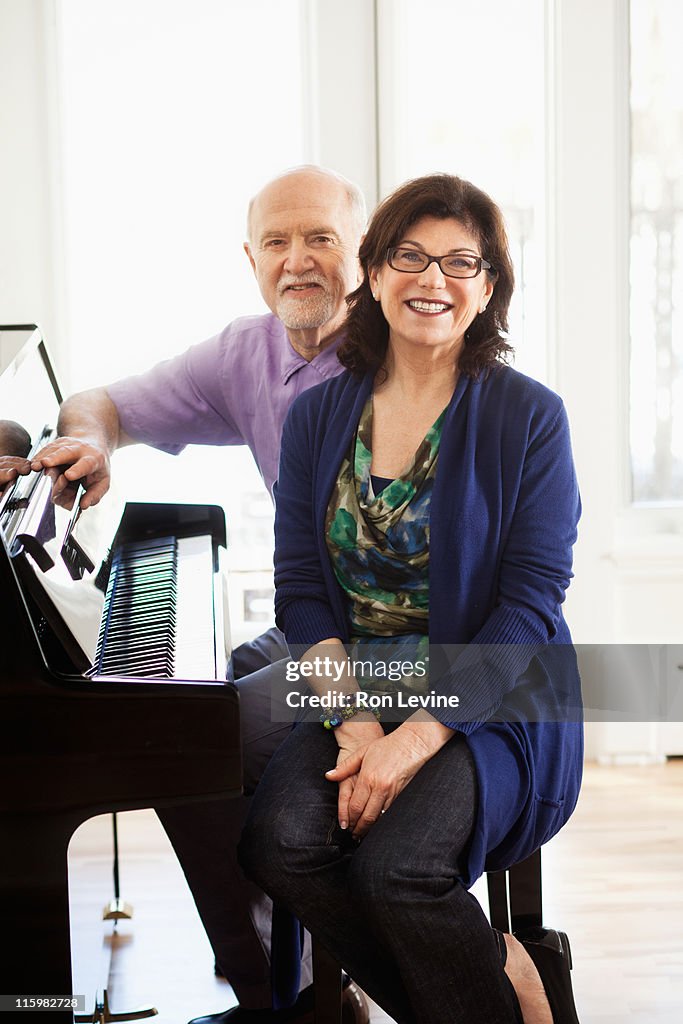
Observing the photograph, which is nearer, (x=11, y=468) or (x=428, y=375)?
(x=11, y=468)

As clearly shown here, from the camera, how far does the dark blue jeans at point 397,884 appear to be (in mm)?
1294

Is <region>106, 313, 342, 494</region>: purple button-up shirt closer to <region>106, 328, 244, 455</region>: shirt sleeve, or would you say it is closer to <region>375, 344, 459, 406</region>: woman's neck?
<region>106, 328, 244, 455</region>: shirt sleeve

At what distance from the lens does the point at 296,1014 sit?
166cm

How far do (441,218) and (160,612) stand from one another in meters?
0.68

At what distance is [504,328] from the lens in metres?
1.62

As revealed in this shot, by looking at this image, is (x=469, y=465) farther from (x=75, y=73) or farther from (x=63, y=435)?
(x=75, y=73)

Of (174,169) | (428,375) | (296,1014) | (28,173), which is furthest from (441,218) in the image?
(28,173)

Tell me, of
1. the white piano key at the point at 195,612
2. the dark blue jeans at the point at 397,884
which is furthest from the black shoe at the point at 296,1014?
the white piano key at the point at 195,612

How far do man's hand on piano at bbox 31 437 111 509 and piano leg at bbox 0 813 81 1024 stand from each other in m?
0.51

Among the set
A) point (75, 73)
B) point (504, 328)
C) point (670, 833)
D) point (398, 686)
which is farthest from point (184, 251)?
point (670, 833)

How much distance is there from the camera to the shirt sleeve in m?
2.04

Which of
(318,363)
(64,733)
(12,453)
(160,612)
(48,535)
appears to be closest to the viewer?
(64,733)

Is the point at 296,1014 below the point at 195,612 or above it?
below

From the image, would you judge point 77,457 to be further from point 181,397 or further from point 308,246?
point 308,246
